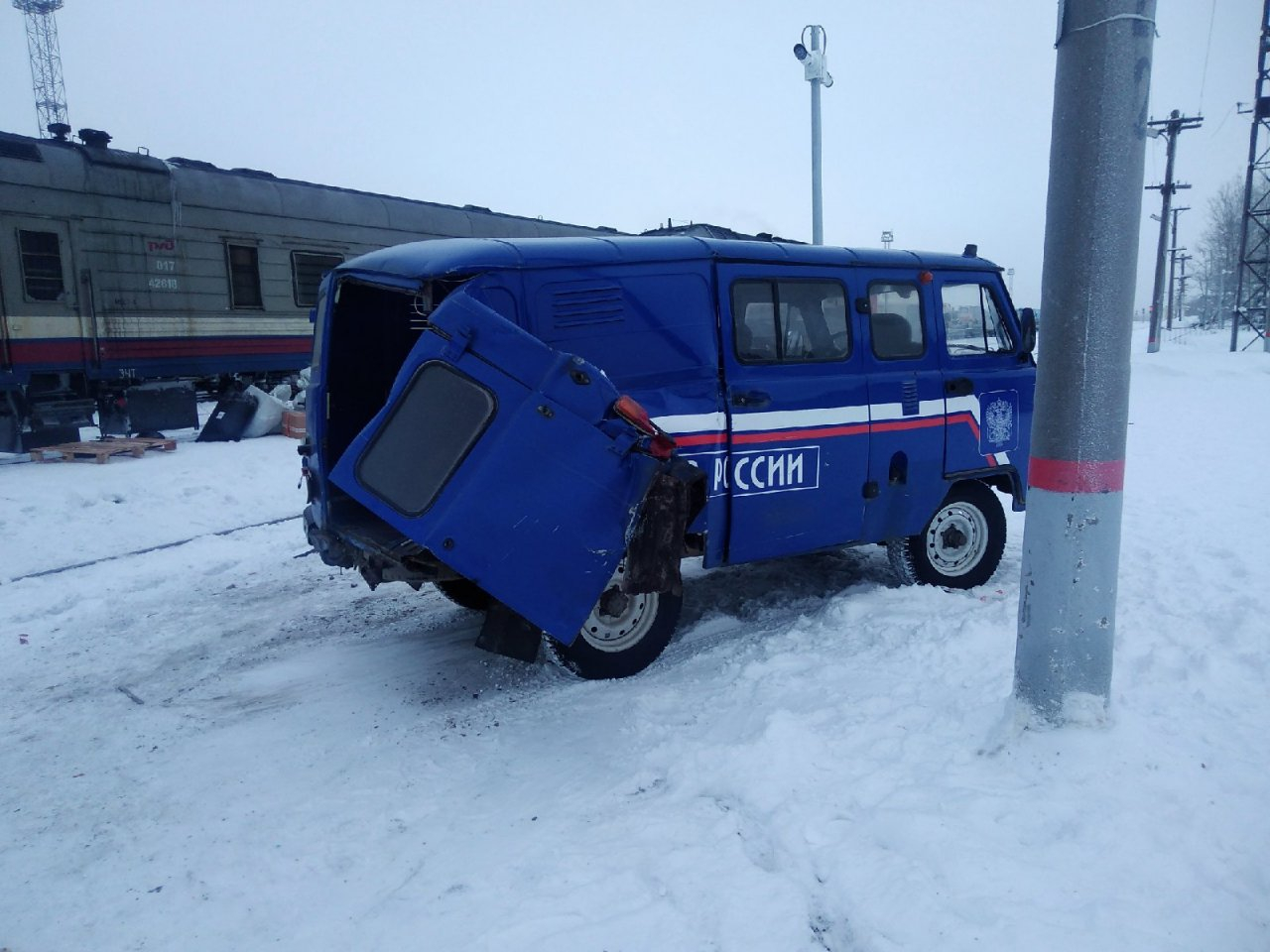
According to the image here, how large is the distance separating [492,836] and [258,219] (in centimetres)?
1357

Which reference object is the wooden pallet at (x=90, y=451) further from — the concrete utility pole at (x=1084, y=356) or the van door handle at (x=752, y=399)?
the concrete utility pole at (x=1084, y=356)

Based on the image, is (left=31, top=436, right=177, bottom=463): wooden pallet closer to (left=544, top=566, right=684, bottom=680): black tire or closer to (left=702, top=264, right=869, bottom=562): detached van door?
(left=544, top=566, right=684, bottom=680): black tire

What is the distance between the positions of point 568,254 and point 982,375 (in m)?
3.30

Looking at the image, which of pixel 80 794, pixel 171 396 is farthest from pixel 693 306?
pixel 171 396

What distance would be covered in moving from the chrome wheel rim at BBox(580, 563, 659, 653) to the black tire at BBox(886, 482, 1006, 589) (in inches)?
87.5

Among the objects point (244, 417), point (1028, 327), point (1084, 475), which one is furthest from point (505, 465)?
point (244, 417)

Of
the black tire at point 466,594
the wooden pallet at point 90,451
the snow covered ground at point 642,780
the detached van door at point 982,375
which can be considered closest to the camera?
the snow covered ground at point 642,780

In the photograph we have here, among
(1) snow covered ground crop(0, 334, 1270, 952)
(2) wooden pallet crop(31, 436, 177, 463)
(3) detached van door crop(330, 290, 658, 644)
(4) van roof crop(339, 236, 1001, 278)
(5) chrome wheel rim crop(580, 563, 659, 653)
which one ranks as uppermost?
(4) van roof crop(339, 236, 1001, 278)

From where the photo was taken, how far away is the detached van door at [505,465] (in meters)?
3.94

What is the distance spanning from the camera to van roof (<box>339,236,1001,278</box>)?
4344 mm

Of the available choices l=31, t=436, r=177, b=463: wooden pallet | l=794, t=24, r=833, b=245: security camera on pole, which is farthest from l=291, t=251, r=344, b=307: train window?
l=794, t=24, r=833, b=245: security camera on pole

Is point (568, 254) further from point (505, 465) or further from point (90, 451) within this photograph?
point (90, 451)

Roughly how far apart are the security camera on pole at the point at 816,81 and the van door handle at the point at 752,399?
334 inches

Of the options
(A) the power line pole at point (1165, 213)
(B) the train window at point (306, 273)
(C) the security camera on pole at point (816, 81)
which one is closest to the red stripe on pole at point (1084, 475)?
(C) the security camera on pole at point (816, 81)
